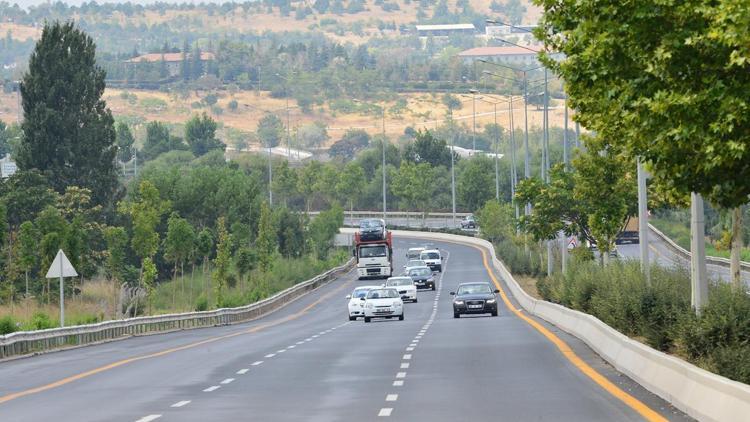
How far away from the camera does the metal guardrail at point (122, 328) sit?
1556 inches

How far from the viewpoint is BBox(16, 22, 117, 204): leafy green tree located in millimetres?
111625

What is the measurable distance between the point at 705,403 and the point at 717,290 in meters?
9.81

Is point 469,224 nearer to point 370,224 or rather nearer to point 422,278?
point 370,224

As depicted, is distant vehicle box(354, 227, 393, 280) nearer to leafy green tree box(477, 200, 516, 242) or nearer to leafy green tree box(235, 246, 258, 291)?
leafy green tree box(235, 246, 258, 291)

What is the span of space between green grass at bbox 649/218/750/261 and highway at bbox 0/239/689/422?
219 feet

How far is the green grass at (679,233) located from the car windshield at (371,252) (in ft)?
73.4

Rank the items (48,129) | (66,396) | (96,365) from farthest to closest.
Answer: (48,129), (96,365), (66,396)

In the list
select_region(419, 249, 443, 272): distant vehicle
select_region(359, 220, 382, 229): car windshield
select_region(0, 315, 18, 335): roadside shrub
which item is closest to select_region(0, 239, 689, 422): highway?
select_region(0, 315, 18, 335): roadside shrub

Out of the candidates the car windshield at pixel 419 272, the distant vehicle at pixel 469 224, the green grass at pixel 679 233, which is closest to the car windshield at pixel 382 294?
the car windshield at pixel 419 272

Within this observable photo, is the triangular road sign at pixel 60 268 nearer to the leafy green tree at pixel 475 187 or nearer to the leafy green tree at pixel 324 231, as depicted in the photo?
the leafy green tree at pixel 324 231

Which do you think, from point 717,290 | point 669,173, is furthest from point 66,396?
point 717,290

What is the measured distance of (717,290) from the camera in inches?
1089

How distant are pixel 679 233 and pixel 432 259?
96.1 ft

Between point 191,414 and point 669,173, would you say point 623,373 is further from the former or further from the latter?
point 191,414
